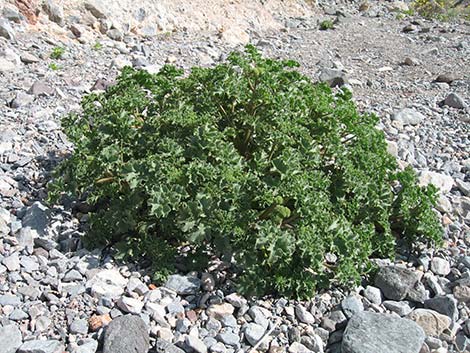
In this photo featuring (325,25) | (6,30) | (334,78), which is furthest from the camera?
(325,25)

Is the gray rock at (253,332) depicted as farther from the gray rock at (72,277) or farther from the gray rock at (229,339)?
the gray rock at (72,277)

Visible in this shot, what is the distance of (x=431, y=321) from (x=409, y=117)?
160 inches

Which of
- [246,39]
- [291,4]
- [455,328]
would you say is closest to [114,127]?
[455,328]

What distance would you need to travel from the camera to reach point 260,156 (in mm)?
3779

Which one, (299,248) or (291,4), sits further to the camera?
(291,4)

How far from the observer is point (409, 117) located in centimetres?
725

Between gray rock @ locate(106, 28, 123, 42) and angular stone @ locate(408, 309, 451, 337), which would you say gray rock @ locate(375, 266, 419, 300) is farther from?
gray rock @ locate(106, 28, 123, 42)

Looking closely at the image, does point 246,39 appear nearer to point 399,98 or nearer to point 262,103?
point 399,98

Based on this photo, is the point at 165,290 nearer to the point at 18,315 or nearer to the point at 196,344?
the point at 196,344

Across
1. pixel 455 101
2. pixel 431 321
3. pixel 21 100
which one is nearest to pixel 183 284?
pixel 431 321

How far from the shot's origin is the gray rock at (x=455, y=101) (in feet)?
25.7

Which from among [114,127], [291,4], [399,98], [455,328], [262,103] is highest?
[262,103]

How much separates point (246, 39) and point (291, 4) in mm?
4506

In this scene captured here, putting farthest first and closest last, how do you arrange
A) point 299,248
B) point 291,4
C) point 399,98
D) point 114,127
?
point 291,4
point 399,98
point 114,127
point 299,248
